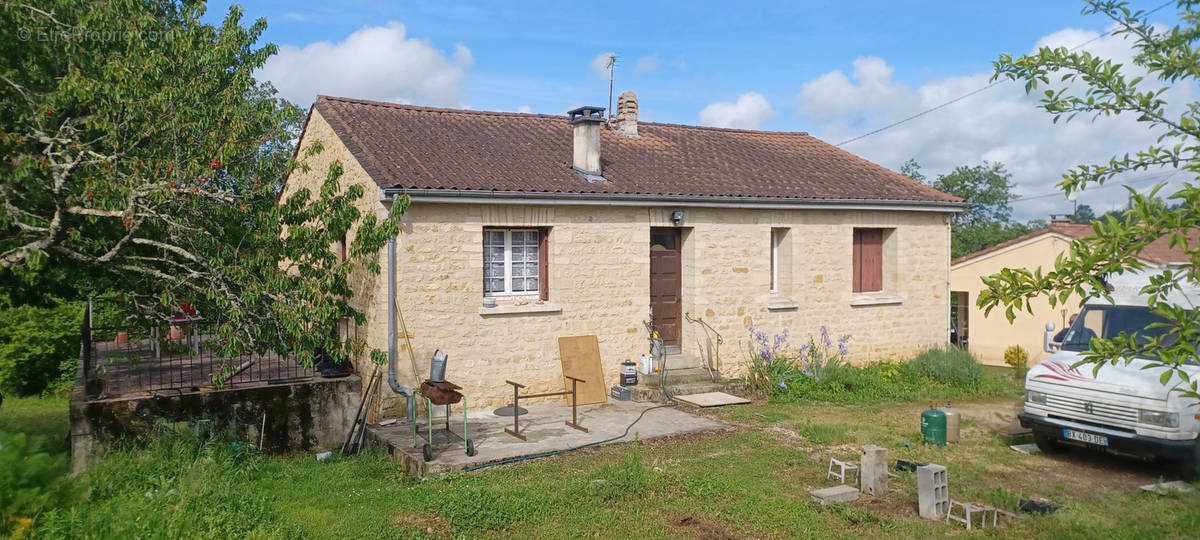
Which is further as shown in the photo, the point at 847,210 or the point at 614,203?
the point at 847,210

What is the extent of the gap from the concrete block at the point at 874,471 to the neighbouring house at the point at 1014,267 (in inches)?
563

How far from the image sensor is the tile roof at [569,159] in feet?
37.4

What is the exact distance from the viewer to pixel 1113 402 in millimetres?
8398

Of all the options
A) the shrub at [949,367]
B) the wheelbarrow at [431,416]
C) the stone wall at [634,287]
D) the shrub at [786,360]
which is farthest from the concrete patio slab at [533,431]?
the shrub at [949,367]

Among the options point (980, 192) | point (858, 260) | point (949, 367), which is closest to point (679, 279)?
point (858, 260)

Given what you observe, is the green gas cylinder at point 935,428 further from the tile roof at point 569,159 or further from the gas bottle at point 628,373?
the tile roof at point 569,159

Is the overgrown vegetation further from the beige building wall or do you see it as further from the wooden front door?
the beige building wall

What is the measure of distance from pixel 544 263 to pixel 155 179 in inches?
221

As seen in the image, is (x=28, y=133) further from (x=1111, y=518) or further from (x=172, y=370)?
(x=1111, y=518)

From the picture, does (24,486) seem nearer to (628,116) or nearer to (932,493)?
(932,493)

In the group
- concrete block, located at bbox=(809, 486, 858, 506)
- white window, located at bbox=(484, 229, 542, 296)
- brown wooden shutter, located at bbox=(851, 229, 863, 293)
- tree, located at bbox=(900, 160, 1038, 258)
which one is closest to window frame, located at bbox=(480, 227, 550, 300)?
white window, located at bbox=(484, 229, 542, 296)

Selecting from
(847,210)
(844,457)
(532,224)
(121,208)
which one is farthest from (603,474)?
(847,210)

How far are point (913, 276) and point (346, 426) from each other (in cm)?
1068

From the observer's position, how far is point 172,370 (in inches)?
433
